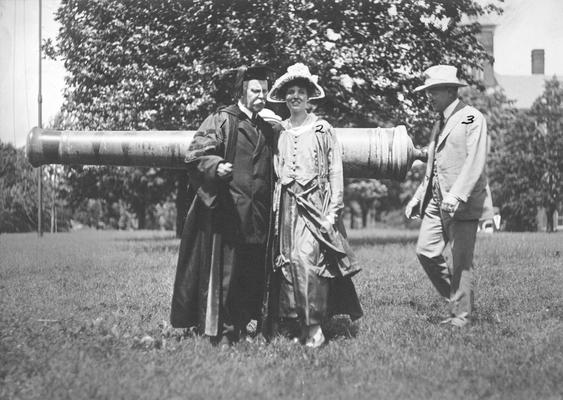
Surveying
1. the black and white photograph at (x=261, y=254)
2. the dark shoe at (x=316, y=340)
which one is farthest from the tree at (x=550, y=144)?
the dark shoe at (x=316, y=340)

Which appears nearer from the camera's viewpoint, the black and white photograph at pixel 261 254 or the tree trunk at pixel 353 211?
the black and white photograph at pixel 261 254

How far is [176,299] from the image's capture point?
494cm

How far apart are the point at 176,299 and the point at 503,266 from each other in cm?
562

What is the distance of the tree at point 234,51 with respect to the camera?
1298 cm

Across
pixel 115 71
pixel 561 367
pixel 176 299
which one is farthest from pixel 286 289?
pixel 115 71

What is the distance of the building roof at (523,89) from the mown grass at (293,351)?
22936mm

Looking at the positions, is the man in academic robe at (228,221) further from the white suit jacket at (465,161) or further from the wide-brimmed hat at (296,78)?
the white suit jacket at (465,161)

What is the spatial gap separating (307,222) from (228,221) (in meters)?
0.58

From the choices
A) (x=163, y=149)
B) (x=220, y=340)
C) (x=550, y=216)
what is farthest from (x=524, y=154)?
(x=220, y=340)

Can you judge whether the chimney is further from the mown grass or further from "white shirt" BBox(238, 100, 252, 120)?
"white shirt" BBox(238, 100, 252, 120)

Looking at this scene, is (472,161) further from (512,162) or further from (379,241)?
(512,162)

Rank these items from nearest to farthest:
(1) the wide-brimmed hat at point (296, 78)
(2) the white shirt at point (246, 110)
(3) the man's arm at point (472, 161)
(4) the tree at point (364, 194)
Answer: (1) the wide-brimmed hat at point (296, 78) < (2) the white shirt at point (246, 110) < (3) the man's arm at point (472, 161) < (4) the tree at point (364, 194)

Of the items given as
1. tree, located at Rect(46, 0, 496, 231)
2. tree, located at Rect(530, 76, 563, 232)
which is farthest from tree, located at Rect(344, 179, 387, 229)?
tree, located at Rect(46, 0, 496, 231)

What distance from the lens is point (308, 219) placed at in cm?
480
